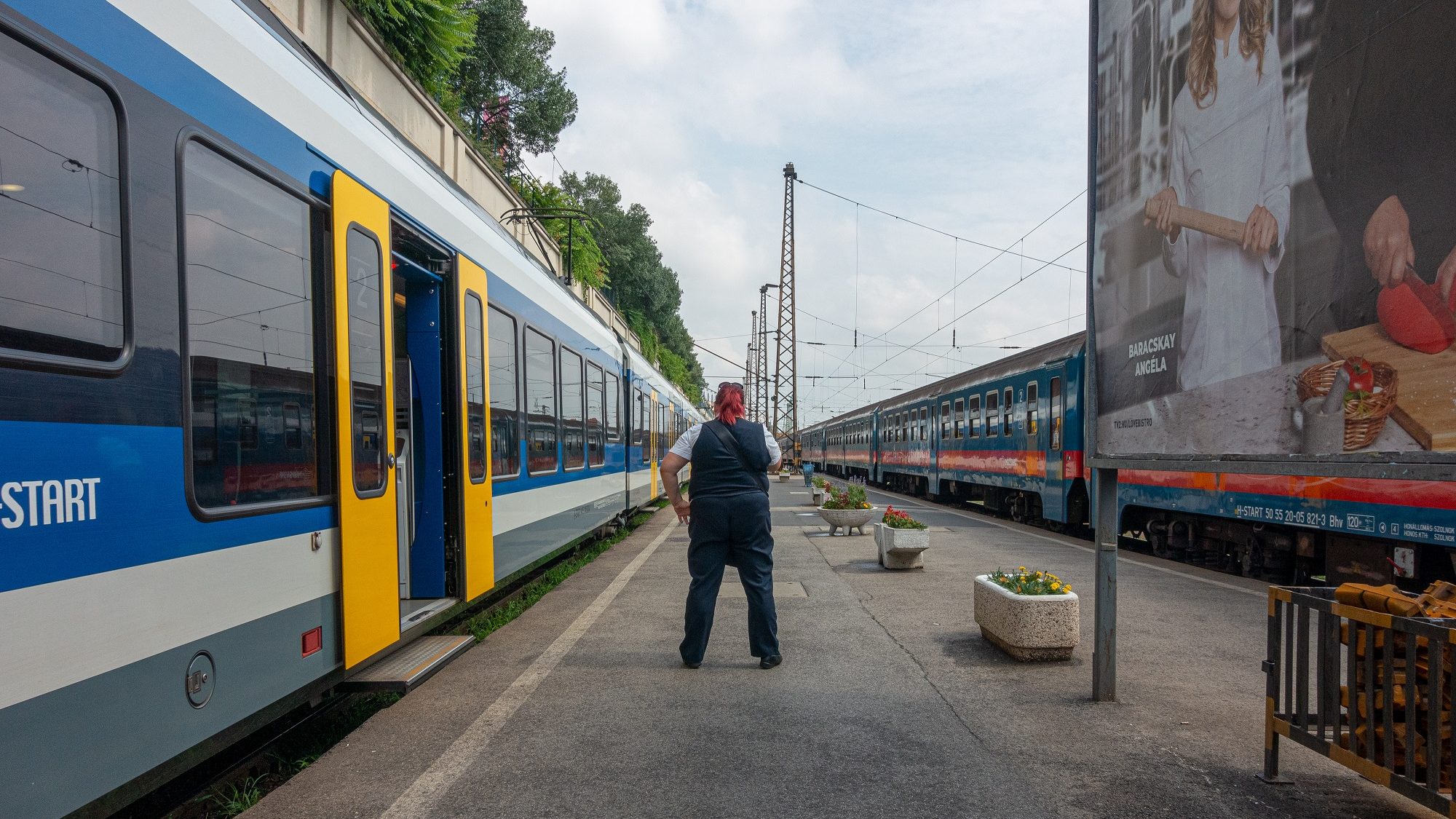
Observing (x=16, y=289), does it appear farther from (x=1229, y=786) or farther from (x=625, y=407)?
(x=625, y=407)

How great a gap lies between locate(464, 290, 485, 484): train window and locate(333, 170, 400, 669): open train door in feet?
4.54

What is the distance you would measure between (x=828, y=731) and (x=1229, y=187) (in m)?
3.19

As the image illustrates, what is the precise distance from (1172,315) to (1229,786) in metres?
2.22

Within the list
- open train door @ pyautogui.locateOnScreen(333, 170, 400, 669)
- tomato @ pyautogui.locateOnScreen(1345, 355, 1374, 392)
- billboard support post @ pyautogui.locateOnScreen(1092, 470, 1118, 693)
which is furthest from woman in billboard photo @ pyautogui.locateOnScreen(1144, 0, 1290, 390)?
open train door @ pyautogui.locateOnScreen(333, 170, 400, 669)

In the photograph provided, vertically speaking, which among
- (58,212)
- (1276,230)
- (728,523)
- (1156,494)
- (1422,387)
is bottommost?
(1156,494)

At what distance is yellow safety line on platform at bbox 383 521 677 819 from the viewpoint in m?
3.81

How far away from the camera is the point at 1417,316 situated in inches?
122

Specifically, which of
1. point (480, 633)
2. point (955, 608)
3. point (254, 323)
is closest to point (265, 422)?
point (254, 323)

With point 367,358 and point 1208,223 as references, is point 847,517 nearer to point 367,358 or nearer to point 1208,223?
point 1208,223

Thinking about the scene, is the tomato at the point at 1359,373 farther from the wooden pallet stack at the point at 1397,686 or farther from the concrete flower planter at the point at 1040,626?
the concrete flower planter at the point at 1040,626

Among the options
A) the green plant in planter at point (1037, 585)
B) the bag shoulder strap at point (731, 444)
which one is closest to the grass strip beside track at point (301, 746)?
the bag shoulder strap at point (731, 444)

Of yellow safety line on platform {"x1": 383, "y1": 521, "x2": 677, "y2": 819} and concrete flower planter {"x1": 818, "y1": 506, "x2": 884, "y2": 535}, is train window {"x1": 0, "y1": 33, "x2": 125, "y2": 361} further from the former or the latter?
concrete flower planter {"x1": 818, "y1": 506, "x2": 884, "y2": 535}

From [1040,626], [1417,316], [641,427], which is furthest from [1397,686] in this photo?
[641,427]

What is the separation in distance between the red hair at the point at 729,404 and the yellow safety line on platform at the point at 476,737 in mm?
1973
